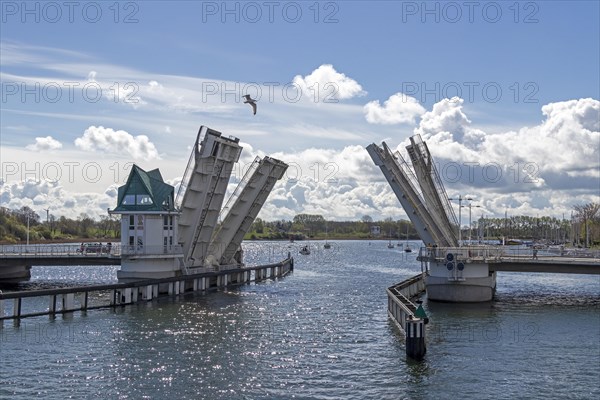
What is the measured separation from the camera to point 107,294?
173 ft

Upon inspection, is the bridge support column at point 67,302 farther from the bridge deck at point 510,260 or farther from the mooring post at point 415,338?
the bridge deck at point 510,260

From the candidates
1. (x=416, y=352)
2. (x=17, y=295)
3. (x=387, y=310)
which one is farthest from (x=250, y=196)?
(x=416, y=352)

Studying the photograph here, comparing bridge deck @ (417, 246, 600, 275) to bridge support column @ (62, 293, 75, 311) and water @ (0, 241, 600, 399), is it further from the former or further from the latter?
bridge support column @ (62, 293, 75, 311)

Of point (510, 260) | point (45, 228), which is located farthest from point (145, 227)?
point (45, 228)

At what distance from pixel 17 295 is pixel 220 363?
17584 mm

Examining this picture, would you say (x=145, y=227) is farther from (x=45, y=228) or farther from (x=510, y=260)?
(x=45, y=228)

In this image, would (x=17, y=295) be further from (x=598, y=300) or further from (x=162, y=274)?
(x=598, y=300)

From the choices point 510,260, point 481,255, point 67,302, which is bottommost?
point 67,302

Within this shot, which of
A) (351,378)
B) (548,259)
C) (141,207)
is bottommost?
(351,378)

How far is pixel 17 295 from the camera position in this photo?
3812cm

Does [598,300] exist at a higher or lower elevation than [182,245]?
lower

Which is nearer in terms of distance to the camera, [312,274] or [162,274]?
[162,274]

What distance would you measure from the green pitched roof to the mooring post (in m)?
27.9

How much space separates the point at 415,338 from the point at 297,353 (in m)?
5.33
